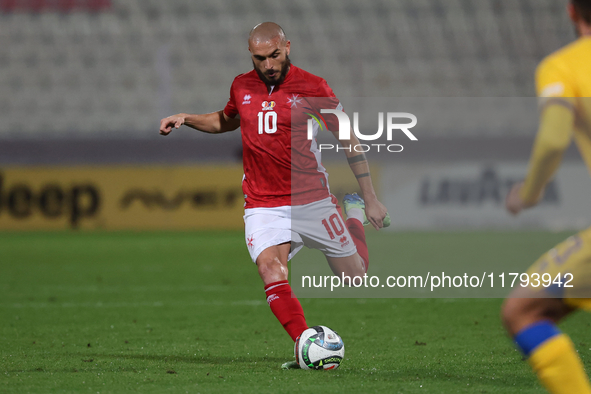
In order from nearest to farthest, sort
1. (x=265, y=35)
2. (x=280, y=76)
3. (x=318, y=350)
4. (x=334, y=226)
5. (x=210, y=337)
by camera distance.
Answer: (x=318, y=350), (x=265, y=35), (x=280, y=76), (x=334, y=226), (x=210, y=337)

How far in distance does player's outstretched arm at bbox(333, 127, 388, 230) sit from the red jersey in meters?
0.23

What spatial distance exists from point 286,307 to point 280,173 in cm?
78

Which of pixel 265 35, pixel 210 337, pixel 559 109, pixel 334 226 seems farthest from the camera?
pixel 210 337

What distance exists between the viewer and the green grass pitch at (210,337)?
4.02 meters

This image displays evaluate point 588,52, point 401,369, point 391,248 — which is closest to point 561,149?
point 588,52

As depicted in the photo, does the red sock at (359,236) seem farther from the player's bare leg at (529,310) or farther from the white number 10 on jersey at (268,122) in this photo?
the player's bare leg at (529,310)

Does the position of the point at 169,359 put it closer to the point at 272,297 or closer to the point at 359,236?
the point at 272,297

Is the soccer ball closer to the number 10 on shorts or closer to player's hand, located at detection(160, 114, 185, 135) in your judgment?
the number 10 on shorts

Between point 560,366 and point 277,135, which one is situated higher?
point 277,135

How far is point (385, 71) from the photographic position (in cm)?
2158

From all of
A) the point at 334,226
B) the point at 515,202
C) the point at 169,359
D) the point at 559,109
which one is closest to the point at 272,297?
the point at 334,226

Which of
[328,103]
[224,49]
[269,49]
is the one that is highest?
[224,49]

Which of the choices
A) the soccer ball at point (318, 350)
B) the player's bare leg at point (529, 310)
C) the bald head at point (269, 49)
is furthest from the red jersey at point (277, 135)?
the player's bare leg at point (529, 310)

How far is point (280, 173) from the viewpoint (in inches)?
187
